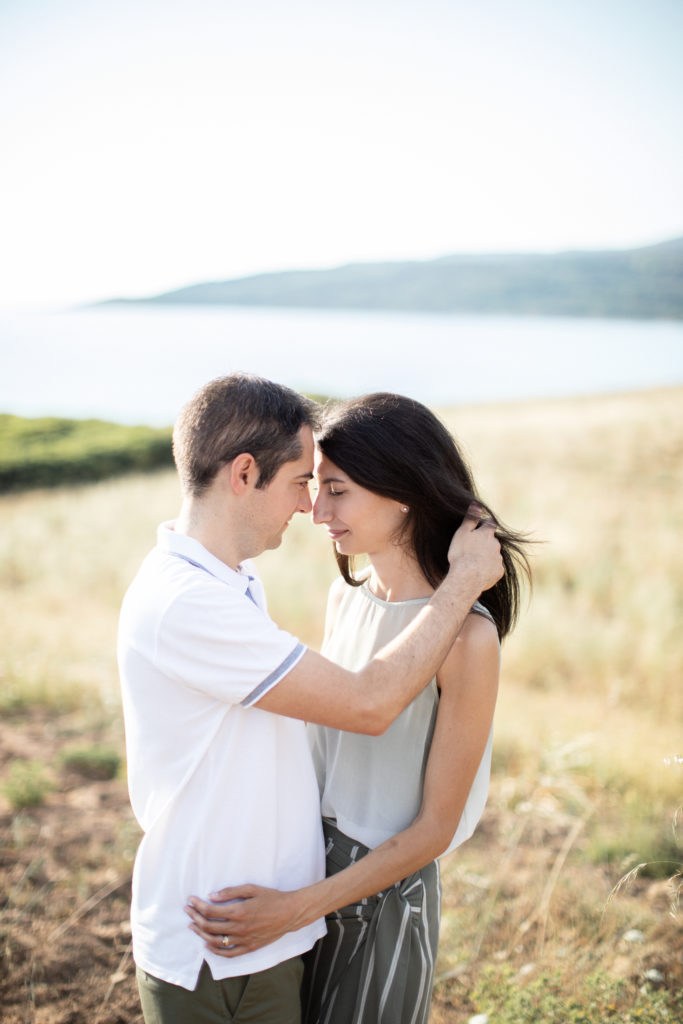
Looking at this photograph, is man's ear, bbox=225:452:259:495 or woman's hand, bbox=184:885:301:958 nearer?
woman's hand, bbox=184:885:301:958

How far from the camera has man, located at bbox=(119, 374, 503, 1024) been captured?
66.0 inches

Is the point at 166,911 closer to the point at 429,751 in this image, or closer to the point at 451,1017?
the point at 429,751

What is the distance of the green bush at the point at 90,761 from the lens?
205 inches

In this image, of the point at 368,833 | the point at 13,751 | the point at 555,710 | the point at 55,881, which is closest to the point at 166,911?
the point at 368,833

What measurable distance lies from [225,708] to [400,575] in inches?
32.0

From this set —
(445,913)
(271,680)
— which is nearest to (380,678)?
(271,680)

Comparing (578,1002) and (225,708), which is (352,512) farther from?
(578,1002)

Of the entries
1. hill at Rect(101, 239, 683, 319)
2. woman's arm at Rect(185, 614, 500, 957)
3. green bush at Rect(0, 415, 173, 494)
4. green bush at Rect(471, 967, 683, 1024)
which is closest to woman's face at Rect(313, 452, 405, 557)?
woman's arm at Rect(185, 614, 500, 957)

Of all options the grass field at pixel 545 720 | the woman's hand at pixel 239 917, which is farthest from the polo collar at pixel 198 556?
the grass field at pixel 545 720

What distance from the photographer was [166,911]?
1.77 m

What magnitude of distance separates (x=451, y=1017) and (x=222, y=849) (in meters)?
1.81

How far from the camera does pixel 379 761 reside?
2.16 metres

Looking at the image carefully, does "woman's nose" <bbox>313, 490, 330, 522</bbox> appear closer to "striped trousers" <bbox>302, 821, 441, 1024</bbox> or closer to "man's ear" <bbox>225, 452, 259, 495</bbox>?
"man's ear" <bbox>225, 452, 259, 495</bbox>

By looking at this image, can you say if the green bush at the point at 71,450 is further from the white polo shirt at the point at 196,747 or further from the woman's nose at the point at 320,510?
the white polo shirt at the point at 196,747
